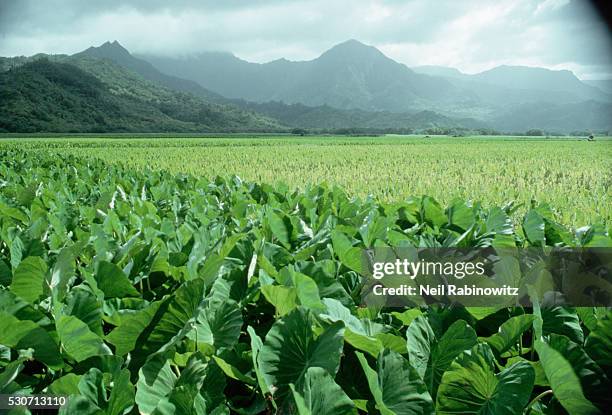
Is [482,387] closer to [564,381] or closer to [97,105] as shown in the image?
[564,381]

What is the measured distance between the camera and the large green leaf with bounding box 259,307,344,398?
762mm

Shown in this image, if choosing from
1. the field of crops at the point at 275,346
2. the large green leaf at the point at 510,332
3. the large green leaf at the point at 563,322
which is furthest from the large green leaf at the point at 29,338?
the large green leaf at the point at 563,322

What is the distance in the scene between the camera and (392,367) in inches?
27.6

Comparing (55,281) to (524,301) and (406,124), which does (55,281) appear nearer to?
(524,301)

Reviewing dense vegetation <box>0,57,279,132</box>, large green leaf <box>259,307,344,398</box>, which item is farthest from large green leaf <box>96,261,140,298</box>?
dense vegetation <box>0,57,279,132</box>

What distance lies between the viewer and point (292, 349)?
782mm

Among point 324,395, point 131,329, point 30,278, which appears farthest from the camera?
point 30,278

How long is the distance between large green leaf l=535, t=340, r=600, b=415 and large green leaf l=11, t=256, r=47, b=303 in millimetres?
1061

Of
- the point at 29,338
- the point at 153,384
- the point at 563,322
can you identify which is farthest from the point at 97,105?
the point at 563,322

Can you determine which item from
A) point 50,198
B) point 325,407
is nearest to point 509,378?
point 325,407

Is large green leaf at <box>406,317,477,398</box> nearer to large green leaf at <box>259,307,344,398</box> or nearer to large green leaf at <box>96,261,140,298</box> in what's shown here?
large green leaf at <box>259,307,344,398</box>

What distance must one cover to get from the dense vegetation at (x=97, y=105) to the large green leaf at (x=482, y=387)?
97984 mm

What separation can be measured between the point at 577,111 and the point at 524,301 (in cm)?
23083

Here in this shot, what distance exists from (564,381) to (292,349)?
405mm
